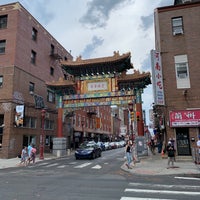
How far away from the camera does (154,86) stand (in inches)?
699

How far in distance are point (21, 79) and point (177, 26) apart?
673 inches

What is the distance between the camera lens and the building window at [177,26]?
754 inches

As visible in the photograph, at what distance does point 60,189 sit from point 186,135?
1263 centimetres

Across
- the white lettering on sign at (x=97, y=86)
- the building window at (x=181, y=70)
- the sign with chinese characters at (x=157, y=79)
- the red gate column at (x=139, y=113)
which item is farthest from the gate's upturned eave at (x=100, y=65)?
the building window at (x=181, y=70)

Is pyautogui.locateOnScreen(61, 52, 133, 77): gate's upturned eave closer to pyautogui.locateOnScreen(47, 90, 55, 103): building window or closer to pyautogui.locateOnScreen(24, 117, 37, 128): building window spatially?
pyautogui.locateOnScreen(47, 90, 55, 103): building window

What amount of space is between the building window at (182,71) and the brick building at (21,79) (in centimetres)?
1549

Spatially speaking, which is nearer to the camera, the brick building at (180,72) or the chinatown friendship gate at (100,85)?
the brick building at (180,72)

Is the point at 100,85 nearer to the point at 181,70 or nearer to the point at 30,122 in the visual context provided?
the point at 181,70

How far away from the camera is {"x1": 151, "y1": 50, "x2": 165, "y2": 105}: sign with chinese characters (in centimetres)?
1742

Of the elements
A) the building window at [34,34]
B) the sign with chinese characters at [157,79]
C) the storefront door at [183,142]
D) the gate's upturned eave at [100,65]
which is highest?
the building window at [34,34]

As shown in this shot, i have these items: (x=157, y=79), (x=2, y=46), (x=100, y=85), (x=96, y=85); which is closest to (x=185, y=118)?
(x=157, y=79)

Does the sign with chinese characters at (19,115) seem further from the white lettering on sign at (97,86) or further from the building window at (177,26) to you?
the building window at (177,26)

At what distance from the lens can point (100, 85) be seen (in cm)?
2439

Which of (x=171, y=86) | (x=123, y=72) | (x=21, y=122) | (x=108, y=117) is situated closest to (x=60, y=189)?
(x=171, y=86)
